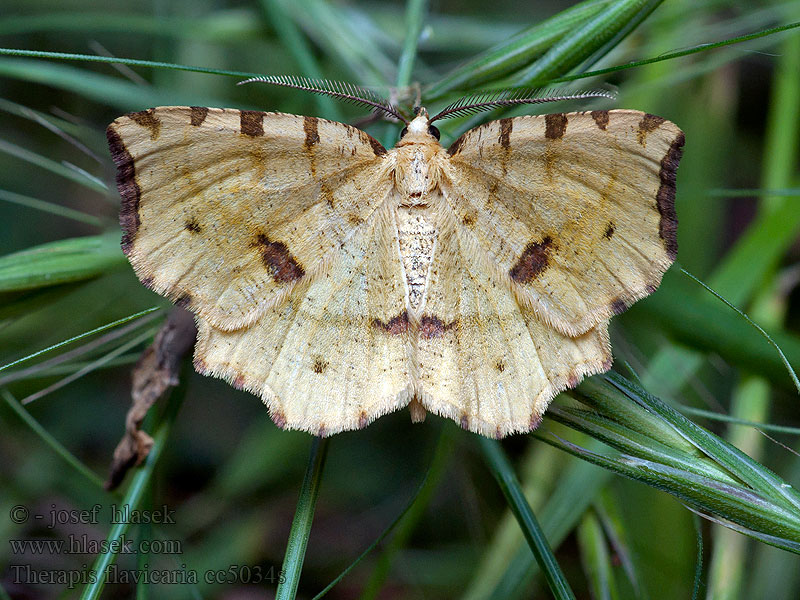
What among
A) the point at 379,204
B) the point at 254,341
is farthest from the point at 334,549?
the point at 379,204

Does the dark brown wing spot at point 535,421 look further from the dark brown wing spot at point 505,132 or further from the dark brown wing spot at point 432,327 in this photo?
the dark brown wing spot at point 505,132

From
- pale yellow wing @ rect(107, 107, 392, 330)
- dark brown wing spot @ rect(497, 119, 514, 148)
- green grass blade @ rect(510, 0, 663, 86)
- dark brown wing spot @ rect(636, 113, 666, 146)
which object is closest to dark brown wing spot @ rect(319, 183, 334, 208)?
pale yellow wing @ rect(107, 107, 392, 330)

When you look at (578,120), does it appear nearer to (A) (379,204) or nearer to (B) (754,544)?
(A) (379,204)

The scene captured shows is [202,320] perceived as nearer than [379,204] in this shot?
Yes

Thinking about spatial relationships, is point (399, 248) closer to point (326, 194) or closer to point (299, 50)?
point (326, 194)

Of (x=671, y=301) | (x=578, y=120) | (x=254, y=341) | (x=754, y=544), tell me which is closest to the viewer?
(x=578, y=120)

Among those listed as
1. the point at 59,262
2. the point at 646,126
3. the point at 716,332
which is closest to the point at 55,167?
the point at 59,262

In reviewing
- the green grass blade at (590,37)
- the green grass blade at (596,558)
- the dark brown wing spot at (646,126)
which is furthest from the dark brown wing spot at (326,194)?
the green grass blade at (596,558)
